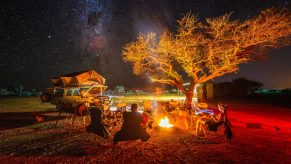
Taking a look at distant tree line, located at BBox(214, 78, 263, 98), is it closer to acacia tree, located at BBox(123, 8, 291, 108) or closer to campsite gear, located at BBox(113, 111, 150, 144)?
acacia tree, located at BBox(123, 8, 291, 108)

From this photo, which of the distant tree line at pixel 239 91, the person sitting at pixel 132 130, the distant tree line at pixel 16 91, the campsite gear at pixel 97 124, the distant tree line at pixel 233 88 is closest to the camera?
the person sitting at pixel 132 130

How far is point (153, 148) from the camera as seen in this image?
21.5ft

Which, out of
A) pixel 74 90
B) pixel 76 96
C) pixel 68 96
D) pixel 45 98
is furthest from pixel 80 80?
pixel 45 98

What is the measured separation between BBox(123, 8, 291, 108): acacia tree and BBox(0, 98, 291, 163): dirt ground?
611cm

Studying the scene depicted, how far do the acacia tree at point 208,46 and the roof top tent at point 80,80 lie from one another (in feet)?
11.0

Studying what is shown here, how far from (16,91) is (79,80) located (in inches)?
1573

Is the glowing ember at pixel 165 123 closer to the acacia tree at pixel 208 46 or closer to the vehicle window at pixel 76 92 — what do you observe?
the acacia tree at pixel 208 46

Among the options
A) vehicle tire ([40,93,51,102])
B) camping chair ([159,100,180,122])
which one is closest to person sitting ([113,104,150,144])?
camping chair ([159,100,180,122])

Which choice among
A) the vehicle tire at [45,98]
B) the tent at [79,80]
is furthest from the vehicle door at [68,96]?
the vehicle tire at [45,98]

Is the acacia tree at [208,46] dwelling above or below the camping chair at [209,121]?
above

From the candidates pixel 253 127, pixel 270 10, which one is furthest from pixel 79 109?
pixel 270 10

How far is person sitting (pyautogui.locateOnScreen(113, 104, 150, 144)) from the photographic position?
6129mm

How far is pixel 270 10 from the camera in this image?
487 inches

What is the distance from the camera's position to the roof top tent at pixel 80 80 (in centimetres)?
1650
